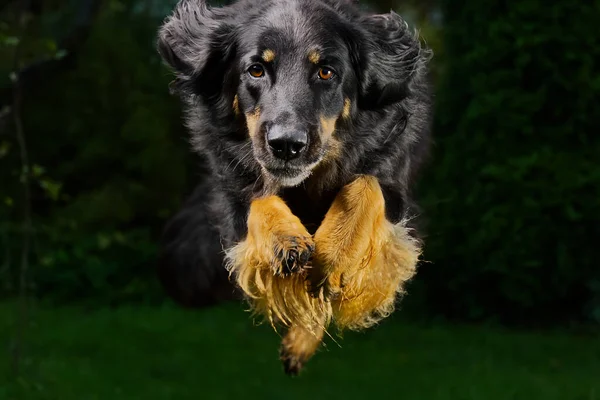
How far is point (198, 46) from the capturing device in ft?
15.0

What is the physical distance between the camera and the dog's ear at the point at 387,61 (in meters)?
4.39

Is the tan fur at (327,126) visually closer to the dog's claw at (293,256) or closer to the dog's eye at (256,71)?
the dog's eye at (256,71)

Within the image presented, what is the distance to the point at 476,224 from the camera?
8.99 m

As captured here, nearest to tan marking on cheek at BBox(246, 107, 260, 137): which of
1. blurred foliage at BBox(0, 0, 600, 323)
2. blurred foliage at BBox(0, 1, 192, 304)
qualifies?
blurred foliage at BBox(0, 0, 600, 323)

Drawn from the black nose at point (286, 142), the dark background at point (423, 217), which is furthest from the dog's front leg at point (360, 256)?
the dark background at point (423, 217)

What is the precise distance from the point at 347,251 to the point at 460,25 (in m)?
5.42

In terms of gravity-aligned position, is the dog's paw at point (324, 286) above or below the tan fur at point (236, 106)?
below

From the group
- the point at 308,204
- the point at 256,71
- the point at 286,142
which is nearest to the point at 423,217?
the point at 308,204

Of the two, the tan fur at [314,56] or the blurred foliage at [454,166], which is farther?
the blurred foliage at [454,166]

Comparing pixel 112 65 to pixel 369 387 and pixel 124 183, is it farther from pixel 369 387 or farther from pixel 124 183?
pixel 369 387

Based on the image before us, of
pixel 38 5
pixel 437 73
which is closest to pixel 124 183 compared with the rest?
pixel 437 73

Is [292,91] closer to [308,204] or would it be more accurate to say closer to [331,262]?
[331,262]

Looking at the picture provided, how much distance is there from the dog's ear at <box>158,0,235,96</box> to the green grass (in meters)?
2.24

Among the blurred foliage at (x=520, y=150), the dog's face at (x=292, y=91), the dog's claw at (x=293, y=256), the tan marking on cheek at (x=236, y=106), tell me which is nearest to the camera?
the dog's claw at (x=293, y=256)
